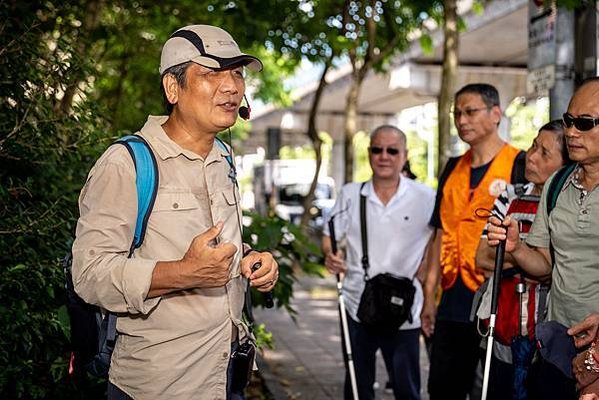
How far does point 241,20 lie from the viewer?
34.7 feet

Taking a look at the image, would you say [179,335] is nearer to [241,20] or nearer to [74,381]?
[74,381]

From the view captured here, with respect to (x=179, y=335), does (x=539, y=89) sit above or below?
above

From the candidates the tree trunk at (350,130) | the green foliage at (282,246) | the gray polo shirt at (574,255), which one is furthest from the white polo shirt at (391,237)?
the tree trunk at (350,130)

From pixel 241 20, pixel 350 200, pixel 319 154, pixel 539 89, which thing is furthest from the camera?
pixel 319 154

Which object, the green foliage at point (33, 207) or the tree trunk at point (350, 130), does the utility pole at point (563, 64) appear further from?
the tree trunk at point (350, 130)

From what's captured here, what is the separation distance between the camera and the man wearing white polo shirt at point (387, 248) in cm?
617

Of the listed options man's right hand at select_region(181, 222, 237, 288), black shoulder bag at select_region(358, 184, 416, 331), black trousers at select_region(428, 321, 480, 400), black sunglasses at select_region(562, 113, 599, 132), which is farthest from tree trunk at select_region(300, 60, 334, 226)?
man's right hand at select_region(181, 222, 237, 288)

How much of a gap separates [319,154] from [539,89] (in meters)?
7.28

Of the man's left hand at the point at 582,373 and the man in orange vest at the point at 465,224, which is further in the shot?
the man in orange vest at the point at 465,224

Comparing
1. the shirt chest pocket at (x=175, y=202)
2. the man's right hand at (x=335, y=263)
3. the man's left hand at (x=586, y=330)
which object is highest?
the shirt chest pocket at (x=175, y=202)

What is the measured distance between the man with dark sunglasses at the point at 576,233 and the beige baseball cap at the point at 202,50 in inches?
60.7

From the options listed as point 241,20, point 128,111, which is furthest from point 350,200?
point 128,111

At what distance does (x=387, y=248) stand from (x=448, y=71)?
381 centimetres

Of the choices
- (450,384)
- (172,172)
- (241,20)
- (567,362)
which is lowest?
(450,384)
